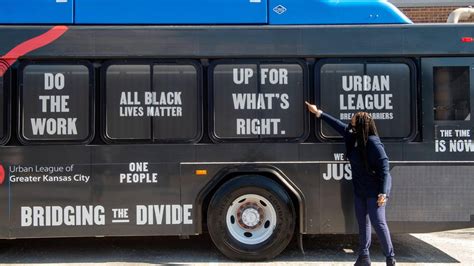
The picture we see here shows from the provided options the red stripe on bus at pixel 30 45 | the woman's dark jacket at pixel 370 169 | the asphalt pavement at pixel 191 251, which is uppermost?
the red stripe on bus at pixel 30 45

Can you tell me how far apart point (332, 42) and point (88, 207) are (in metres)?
3.29

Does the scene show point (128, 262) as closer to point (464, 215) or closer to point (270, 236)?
point (270, 236)

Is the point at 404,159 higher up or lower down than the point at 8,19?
lower down

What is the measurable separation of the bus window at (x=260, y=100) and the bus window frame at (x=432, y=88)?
1.37 m

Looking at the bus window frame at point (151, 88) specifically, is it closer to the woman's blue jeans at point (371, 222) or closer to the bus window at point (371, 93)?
the bus window at point (371, 93)

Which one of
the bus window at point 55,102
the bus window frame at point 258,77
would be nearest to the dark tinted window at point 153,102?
the bus window frame at point 258,77

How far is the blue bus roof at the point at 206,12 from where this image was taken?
523 cm

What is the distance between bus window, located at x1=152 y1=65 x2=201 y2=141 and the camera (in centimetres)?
523

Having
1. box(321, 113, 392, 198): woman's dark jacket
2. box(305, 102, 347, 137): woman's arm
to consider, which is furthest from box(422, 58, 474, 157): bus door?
box(305, 102, 347, 137): woman's arm

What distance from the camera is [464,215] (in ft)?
17.3

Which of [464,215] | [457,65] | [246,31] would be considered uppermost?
[246,31]

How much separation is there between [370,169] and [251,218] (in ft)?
4.87

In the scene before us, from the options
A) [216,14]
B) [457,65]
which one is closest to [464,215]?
[457,65]

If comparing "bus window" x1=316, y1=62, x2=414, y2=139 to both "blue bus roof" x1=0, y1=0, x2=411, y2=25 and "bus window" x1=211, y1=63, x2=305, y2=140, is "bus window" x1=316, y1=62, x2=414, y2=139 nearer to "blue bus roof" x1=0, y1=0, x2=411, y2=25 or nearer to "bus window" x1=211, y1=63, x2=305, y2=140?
"bus window" x1=211, y1=63, x2=305, y2=140
